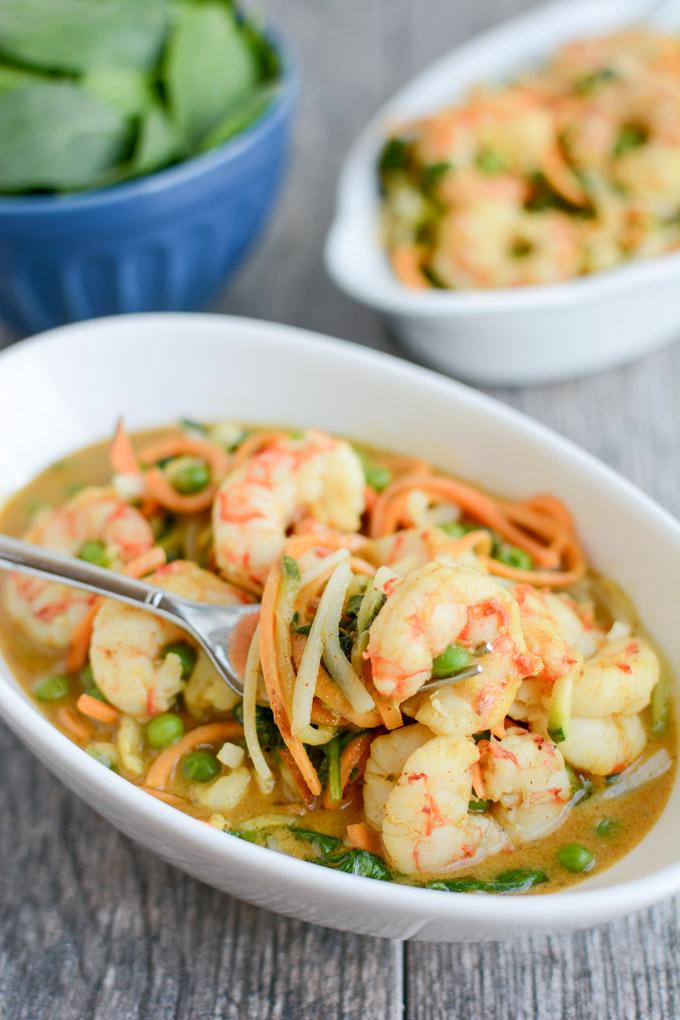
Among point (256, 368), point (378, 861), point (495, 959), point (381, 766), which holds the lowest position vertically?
point (495, 959)

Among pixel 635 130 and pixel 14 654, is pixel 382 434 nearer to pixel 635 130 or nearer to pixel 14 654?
pixel 14 654

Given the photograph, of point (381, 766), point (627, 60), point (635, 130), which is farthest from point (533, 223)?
point (381, 766)

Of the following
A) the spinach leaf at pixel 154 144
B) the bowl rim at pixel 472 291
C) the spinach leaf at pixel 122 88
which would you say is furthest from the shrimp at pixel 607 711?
the spinach leaf at pixel 122 88

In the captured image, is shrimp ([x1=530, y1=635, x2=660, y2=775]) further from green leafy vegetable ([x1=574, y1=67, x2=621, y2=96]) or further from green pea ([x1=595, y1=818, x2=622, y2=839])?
green leafy vegetable ([x1=574, y1=67, x2=621, y2=96])

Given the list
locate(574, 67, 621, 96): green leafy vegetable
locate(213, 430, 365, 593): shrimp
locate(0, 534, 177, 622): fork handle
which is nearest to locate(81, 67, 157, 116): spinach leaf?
locate(213, 430, 365, 593): shrimp

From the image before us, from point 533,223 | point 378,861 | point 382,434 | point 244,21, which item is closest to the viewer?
point 378,861

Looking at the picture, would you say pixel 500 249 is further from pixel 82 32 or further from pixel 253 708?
pixel 253 708
